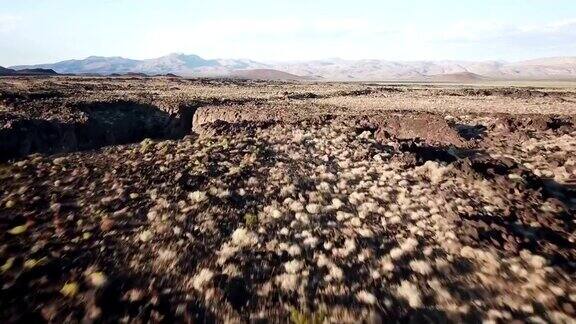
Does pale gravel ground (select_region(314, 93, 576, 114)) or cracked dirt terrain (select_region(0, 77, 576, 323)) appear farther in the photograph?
pale gravel ground (select_region(314, 93, 576, 114))

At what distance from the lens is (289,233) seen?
7410 millimetres

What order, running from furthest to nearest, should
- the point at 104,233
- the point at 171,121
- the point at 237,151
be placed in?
the point at 171,121 < the point at 237,151 < the point at 104,233

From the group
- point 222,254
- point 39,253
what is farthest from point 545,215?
point 39,253

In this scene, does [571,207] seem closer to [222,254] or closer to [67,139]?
[222,254]

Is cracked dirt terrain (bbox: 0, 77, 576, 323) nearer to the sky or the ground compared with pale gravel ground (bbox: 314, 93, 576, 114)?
nearer to the sky

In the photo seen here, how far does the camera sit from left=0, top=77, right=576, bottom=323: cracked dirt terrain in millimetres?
5566

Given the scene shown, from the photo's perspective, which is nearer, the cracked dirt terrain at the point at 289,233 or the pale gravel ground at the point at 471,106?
the cracked dirt terrain at the point at 289,233

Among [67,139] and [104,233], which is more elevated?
[104,233]

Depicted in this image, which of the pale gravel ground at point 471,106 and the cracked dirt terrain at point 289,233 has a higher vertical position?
the cracked dirt terrain at point 289,233

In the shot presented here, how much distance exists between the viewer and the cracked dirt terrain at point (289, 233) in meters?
5.57

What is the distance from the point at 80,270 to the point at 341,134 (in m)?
9.38

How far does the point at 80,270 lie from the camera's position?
6258mm

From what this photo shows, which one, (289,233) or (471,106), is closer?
(289,233)

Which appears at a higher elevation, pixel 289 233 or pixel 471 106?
pixel 289 233
